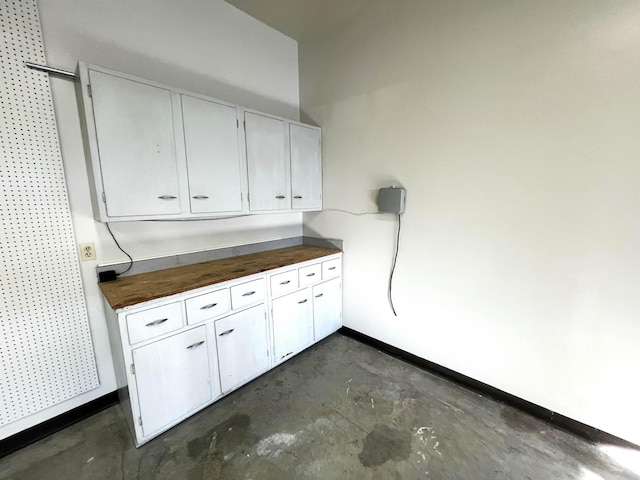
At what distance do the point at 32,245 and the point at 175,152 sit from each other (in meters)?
0.97

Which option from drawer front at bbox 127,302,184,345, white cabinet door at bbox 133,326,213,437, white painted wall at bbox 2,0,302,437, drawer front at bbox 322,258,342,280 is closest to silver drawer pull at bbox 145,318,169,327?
drawer front at bbox 127,302,184,345

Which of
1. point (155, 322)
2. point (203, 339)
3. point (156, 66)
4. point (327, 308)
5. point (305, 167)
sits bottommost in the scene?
point (327, 308)

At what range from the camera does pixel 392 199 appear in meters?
2.22

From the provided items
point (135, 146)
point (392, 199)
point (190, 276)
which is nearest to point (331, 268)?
point (392, 199)

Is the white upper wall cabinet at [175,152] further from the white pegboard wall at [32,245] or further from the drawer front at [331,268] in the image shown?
the drawer front at [331,268]

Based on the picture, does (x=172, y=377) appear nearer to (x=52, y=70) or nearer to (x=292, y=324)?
(x=292, y=324)

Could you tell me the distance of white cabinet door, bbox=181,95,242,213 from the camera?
1843 millimetres

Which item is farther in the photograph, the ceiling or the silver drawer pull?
the ceiling

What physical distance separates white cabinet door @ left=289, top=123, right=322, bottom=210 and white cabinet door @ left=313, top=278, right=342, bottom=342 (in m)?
0.82

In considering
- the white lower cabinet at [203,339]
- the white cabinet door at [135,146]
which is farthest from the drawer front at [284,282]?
the white cabinet door at [135,146]

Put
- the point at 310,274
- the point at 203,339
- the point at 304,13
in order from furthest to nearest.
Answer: the point at 310,274 < the point at 304,13 < the point at 203,339

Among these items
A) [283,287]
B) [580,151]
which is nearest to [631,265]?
[580,151]

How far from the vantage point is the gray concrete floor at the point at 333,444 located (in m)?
1.45

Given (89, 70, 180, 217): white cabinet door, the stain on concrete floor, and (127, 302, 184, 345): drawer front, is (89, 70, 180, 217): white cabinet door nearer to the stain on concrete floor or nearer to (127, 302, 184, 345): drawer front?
(127, 302, 184, 345): drawer front
